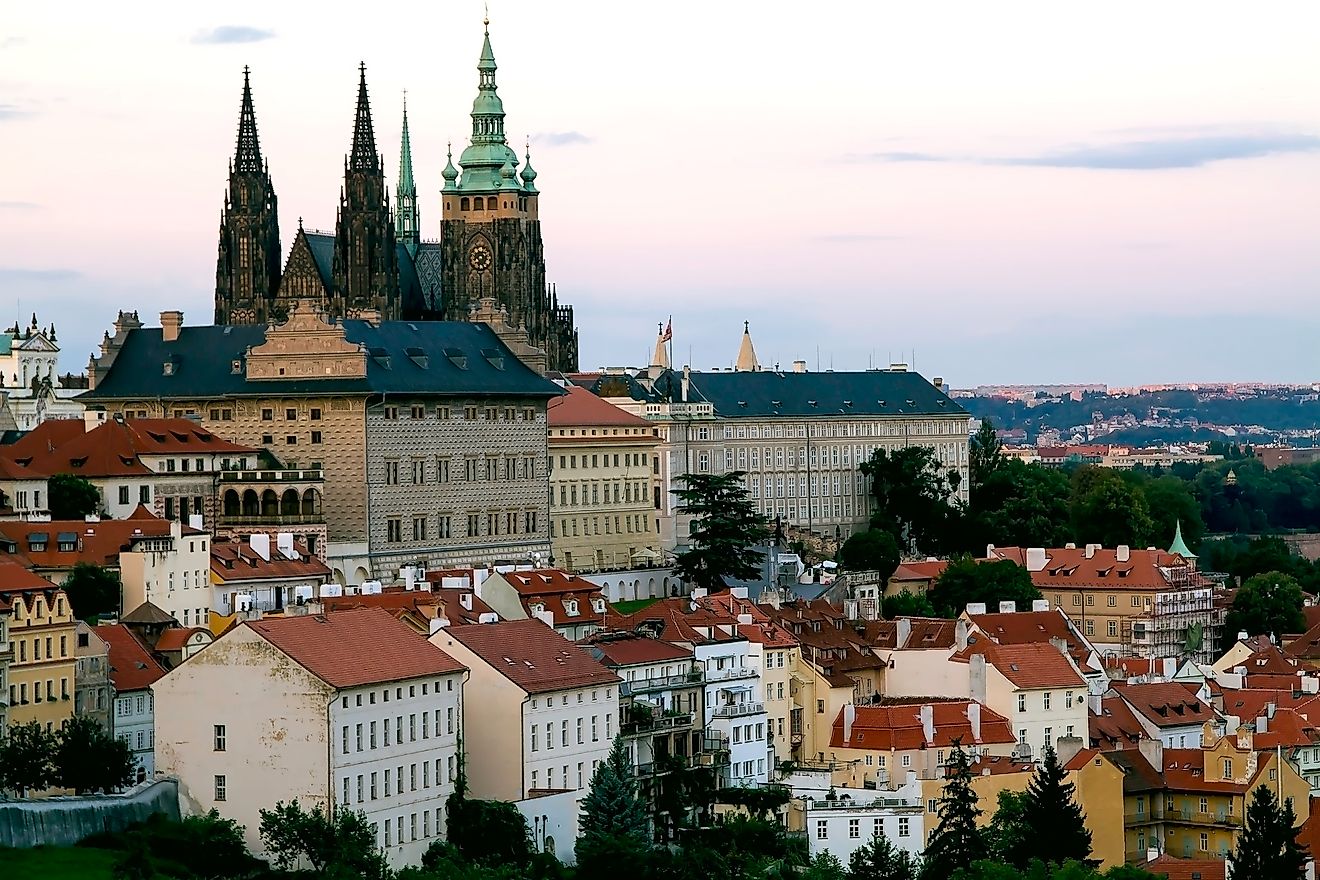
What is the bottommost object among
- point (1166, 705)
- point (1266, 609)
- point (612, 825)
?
point (612, 825)

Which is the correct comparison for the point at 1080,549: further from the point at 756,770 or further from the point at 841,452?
the point at 756,770

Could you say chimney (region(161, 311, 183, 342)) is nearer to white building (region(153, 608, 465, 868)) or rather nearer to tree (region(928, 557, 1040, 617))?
tree (region(928, 557, 1040, 617))

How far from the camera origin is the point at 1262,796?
293ft

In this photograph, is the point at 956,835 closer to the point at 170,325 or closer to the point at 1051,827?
the point at 1051,827

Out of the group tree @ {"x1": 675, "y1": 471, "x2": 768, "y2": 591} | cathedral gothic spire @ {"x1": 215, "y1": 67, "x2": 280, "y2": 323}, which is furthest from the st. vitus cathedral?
tree @ {"x1": 675, "y1": 471, "x2": 768, "y2": 591}

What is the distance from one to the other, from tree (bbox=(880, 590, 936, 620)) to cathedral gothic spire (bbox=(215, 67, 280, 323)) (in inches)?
1962

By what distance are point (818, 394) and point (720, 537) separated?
3814 centimetres

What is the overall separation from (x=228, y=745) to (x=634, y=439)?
76552mm

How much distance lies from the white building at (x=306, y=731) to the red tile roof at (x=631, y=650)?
13.4 metres

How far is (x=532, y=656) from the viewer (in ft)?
298

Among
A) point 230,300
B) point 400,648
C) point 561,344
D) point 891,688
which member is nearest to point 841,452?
point 561,344

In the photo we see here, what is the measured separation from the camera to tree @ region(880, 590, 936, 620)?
132500 mm

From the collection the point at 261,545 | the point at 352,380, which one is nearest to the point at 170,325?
the point at 352,380

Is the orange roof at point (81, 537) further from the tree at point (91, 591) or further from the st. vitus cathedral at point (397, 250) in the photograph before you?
the st. vitus cathedral at point (397, 250)
